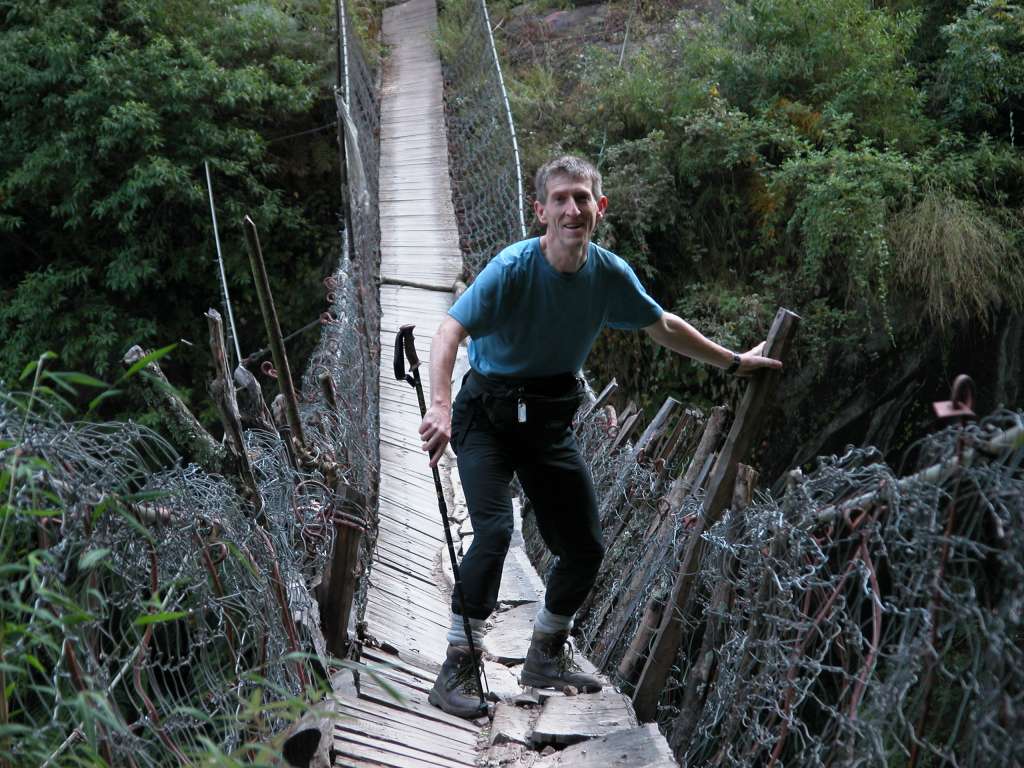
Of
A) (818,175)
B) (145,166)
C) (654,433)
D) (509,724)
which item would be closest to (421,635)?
(509,724)

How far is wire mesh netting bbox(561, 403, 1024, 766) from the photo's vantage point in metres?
1.31

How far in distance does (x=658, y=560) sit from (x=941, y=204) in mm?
4303

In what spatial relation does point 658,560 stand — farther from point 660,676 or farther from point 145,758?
point 145,758

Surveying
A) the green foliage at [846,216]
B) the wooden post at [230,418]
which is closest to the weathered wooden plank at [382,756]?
the wooden post at [230,418]

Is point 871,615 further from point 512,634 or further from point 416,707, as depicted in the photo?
point 512,634

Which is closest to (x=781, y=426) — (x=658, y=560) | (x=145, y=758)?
(x=658, y=560)

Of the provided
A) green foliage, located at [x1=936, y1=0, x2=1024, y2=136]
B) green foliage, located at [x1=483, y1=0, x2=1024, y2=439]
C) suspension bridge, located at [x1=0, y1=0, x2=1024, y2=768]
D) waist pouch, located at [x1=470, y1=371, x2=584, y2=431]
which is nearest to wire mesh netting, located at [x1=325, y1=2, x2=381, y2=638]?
suspension bridge, located at [x1=0, y1=0, x2=1024, y2=768]

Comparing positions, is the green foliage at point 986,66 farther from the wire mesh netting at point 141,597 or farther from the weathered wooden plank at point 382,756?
the weathered wooden plank at point 382,756

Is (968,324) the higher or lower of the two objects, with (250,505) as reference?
lower

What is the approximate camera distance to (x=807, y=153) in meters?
6.77

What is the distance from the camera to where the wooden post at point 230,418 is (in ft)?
6.86

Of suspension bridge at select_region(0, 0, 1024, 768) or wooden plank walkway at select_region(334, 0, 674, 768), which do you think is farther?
wooden plank walkway at select_region(334, 0, 674, 768)

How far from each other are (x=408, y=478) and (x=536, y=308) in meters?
2.10

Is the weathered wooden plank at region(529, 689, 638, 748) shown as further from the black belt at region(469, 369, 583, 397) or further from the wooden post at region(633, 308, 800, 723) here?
the black belt at region(469, 369, 583, 397)
